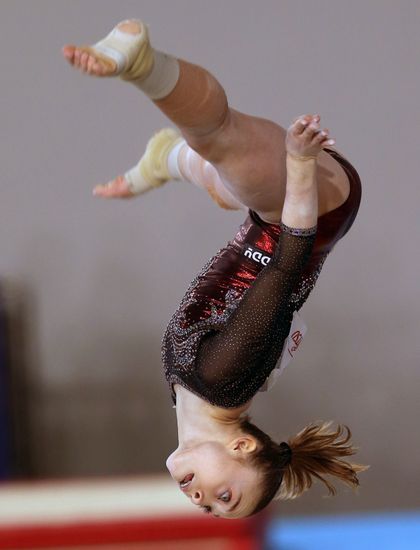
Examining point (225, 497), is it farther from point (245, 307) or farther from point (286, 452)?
point (245, 307)

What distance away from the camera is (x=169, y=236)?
9.93ft

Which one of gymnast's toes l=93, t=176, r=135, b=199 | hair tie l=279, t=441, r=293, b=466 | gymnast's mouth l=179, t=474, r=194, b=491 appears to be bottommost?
gymnast's mouth l=179, t=474, r=194, b=491

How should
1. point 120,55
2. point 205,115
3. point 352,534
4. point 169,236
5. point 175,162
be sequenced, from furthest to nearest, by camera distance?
point 169,236
point 352,534
point 175,162
point 205,115
point 120,55

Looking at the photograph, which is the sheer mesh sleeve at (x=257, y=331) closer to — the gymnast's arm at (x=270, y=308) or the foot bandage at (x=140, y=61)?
the gymnast's arm at (x=270, y=308)

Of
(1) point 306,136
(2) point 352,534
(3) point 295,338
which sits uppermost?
(1) point 306,136

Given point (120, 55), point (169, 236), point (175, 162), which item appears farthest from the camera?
point (169, 236)

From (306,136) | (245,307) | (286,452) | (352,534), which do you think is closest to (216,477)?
(286,452)

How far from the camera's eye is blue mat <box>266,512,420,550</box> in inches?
76.7

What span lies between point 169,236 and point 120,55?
179 cm

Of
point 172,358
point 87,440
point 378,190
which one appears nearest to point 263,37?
point 378,190

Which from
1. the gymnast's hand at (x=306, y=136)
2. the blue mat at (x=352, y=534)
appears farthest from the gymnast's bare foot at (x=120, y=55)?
the blue mat at (x=352, y=534)

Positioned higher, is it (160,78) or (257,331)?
(160,78)

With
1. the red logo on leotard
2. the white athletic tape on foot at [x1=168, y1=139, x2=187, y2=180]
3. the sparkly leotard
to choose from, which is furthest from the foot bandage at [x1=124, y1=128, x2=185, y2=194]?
the red logo on leotard

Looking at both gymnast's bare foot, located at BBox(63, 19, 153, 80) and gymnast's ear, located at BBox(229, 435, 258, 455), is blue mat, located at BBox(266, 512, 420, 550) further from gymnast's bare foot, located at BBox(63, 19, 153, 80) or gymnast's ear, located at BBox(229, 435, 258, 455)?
gymnast's bare foot, located at BBox(63, 19, 153, 80)
